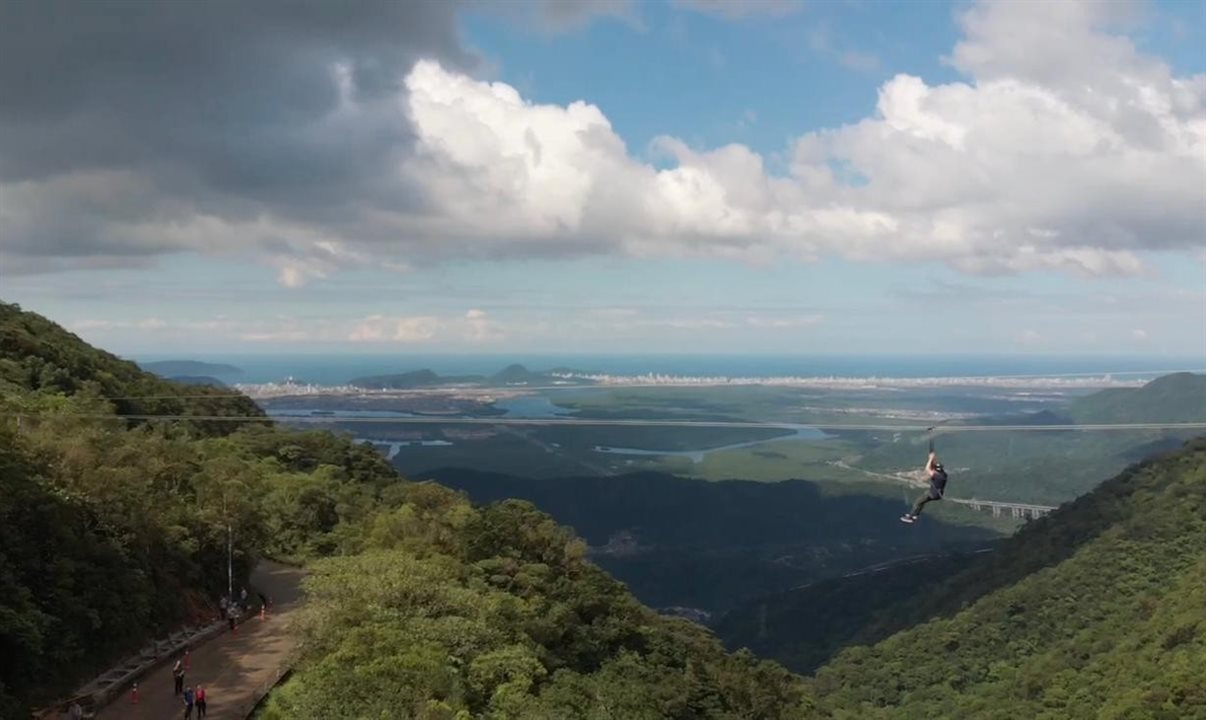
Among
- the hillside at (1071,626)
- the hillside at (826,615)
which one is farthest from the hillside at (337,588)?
the hillside at (826,615)

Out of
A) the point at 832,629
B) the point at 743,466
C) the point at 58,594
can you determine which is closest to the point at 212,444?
the point at 58,594

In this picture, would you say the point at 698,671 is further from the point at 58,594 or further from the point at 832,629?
the point at 832,629

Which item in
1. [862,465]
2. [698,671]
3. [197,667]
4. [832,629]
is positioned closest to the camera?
[197,667]

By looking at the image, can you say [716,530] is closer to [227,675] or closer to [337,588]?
[337,588]

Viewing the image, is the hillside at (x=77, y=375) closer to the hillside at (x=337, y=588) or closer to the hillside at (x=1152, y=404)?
the hillside at (x=337, y=588)

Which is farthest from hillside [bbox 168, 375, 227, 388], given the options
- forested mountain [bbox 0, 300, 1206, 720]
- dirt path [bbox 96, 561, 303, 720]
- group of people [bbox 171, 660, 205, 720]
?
group of people [bbox 171, 660, 205, 720]

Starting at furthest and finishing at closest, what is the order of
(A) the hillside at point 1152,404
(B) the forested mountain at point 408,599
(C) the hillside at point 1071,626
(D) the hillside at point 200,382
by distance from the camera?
(A) the hillside at point 1152,404 < (D) the hillside at point 200,382 < (C) the hillside at point 1071,626 < (B) the forested mountain at point 408,599

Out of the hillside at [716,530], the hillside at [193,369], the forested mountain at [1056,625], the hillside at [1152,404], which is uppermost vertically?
the hillside at [193,369]
